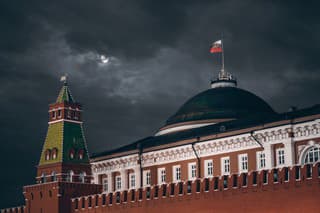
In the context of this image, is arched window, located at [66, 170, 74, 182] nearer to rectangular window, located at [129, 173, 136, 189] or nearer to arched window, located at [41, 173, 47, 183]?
arched window, located at [41, 173, 47, 183]

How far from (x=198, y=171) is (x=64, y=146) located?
40.9ft

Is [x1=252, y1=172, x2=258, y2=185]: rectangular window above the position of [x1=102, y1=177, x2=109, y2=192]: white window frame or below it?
below

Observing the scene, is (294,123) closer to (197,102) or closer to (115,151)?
(197,102)

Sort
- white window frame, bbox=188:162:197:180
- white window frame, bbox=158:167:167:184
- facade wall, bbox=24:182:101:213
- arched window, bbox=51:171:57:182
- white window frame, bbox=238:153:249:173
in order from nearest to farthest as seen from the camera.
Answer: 1. white window frame, bbox=238:153:249:173
2. white window frame, bbox=188:162:197:180
3. facade wall, bbox=24:182:101:213
4. white window frame, bbox=158:167:167:184
5. arched window, bbox=51:171:57:182

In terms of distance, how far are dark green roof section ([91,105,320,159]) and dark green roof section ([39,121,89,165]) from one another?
9.99 ft

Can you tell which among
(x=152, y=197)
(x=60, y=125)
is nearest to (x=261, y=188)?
(x=152, y=197)

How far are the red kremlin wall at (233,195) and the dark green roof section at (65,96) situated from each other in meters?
10.1

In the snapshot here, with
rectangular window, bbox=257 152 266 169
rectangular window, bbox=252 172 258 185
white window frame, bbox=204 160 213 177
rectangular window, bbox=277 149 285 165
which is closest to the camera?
rectangular window, bbox=252 172 258 185

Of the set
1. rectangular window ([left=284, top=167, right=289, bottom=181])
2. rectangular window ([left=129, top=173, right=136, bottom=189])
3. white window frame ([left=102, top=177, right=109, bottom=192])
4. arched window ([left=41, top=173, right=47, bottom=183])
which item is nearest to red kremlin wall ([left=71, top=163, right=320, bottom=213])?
rectangular window ([left=284, top=167, right=289, bottom=181])

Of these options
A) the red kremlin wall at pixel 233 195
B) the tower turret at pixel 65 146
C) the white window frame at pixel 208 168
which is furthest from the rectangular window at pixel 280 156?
the tower turret at pixel 65 146

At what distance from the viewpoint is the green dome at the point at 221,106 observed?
69250 mm

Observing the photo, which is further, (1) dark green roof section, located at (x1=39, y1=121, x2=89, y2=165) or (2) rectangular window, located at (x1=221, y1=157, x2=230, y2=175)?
(1) dark green roof section, located at (x1=39, y1=121, x2=89, y2=165)

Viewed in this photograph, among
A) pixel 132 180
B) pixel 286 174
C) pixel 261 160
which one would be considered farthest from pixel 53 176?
pixel 286 174

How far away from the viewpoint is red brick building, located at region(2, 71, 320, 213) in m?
53.8
